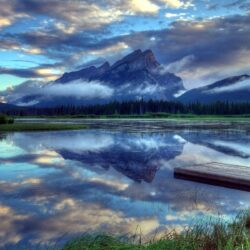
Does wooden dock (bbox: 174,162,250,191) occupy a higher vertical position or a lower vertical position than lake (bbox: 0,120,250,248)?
higher

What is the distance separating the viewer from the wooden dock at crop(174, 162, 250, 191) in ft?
55.3

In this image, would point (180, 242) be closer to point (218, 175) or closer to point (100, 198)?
point (100, 198)

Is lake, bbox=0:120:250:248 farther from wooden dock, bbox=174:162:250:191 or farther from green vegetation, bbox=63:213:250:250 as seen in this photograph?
green vegetation, bbox=63:213:250:250

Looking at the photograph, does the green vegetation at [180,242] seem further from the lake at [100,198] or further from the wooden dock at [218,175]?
the wooden dock at [218,175]

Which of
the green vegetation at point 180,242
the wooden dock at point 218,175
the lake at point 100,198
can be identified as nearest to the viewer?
the green vegetation at point 180,242

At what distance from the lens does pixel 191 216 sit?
12180mm

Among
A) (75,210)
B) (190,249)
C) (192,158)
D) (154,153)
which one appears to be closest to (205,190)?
(75,210)

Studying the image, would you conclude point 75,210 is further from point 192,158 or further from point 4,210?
point 192,158

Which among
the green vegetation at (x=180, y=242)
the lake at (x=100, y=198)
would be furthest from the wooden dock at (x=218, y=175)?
the green vegetation at (x=180, y=242)

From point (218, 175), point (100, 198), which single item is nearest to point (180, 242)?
point (100, 198)

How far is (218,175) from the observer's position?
17828mm

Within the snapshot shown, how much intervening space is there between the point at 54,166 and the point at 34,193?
22.3 feet

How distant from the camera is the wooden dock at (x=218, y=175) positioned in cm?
1684

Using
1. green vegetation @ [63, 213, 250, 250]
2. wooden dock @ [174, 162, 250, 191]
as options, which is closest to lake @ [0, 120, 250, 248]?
wooden dock @ [174, 162, 250, 191]
